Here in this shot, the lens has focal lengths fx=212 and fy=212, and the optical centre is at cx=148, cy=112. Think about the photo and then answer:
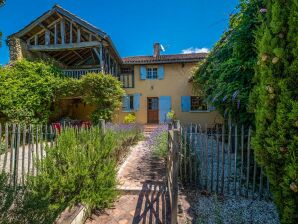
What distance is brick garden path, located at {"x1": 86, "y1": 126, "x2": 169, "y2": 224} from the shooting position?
10.8 feet

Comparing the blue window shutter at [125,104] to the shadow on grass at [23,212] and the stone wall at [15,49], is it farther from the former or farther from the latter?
the shadow on grass at [23,212]

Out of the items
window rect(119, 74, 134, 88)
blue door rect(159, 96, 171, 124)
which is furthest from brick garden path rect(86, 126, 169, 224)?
window rect(119, 74, 134, 88)

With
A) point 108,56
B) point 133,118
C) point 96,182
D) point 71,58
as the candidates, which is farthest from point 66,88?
point 96,182

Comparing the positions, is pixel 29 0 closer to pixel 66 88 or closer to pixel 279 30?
pixel 66 88

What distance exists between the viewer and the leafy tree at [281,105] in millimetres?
2182

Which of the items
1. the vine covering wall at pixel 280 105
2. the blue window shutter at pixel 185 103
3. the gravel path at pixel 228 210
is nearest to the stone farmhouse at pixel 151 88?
the blue window shutter at pixel 185 103

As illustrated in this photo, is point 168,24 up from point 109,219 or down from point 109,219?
up

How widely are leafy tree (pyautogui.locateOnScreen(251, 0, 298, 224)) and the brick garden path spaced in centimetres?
168

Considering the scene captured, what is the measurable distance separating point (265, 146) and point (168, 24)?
10.4 meters

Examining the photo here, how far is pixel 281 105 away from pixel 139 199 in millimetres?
2792

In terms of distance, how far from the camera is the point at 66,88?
11922 mm

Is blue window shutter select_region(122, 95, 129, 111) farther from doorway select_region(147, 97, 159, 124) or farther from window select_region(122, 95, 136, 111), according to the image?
doorway select_region(147, 97, 159, 124)

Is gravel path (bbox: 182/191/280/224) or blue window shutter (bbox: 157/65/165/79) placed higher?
blue window shutter (bbox: 157/65/165/79)

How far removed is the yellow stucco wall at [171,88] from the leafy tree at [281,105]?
535 inches
